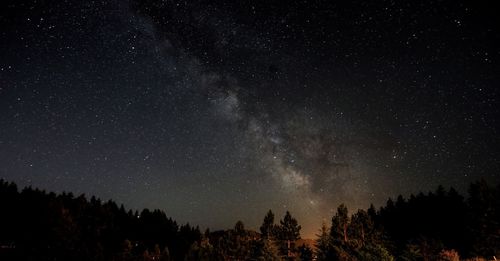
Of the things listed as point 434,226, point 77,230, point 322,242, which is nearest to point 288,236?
point 322,242

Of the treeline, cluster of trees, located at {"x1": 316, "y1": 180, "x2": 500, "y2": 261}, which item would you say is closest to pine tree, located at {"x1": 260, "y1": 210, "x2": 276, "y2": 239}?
the treeline

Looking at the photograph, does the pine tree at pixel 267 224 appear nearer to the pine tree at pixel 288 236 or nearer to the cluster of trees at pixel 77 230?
the pine tree at pixel 288 236

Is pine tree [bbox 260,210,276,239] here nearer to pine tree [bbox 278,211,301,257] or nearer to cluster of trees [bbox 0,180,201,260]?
pine tree [bbox 278,211,301,257]

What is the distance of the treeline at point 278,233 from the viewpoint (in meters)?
42.8

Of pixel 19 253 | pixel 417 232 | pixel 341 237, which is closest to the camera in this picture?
pixel 19 253

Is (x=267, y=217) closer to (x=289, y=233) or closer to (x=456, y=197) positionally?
(x=289, y=233)

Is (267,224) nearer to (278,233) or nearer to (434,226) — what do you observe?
(278,233)

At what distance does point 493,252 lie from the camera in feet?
160

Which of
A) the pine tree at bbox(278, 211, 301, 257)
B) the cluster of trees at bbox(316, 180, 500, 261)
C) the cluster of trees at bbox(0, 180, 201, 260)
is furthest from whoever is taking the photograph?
the pine tree at bbox(278, 211, 301, 257)

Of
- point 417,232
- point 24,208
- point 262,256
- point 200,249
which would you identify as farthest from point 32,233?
point 417,232

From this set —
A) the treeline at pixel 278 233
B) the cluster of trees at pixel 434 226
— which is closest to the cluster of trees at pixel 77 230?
the treeline at pixel 278 233

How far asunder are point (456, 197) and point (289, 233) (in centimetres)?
3079

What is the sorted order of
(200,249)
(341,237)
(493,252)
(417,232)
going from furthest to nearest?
1. (417,232)
2. (200,249)
3. (341,237)
4. (493,252)

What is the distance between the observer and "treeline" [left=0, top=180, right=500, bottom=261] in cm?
4281
